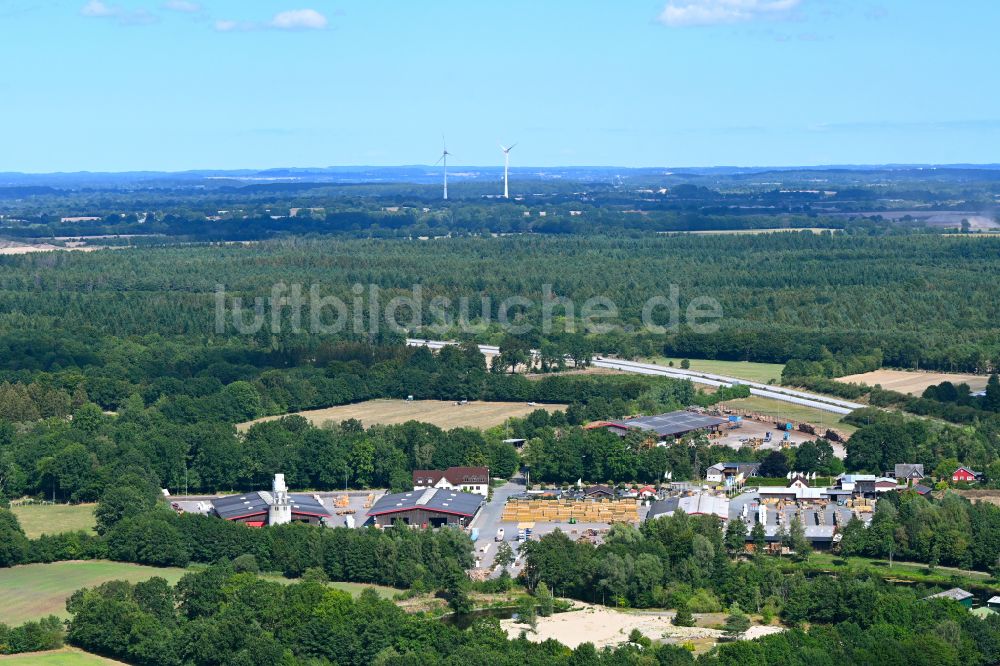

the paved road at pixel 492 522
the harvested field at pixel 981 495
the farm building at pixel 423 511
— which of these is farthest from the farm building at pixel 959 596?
the farm building at pixel 423 511

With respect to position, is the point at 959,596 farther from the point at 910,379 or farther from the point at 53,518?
the point at 910,379

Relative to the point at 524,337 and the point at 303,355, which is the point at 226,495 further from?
the point at 524,337

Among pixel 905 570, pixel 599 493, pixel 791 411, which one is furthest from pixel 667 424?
pixel 905 570

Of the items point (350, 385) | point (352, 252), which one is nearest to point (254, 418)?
point (350, 385)

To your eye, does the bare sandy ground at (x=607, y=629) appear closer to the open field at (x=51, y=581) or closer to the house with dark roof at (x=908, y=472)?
the open field at (x=51, y=581)

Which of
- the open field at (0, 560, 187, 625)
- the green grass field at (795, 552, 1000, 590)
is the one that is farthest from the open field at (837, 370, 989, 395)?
the open field at (0, 560, 187, 625)

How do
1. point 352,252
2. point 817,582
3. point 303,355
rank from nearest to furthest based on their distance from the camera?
point 817,582 → point 303,355 → point 352,252
